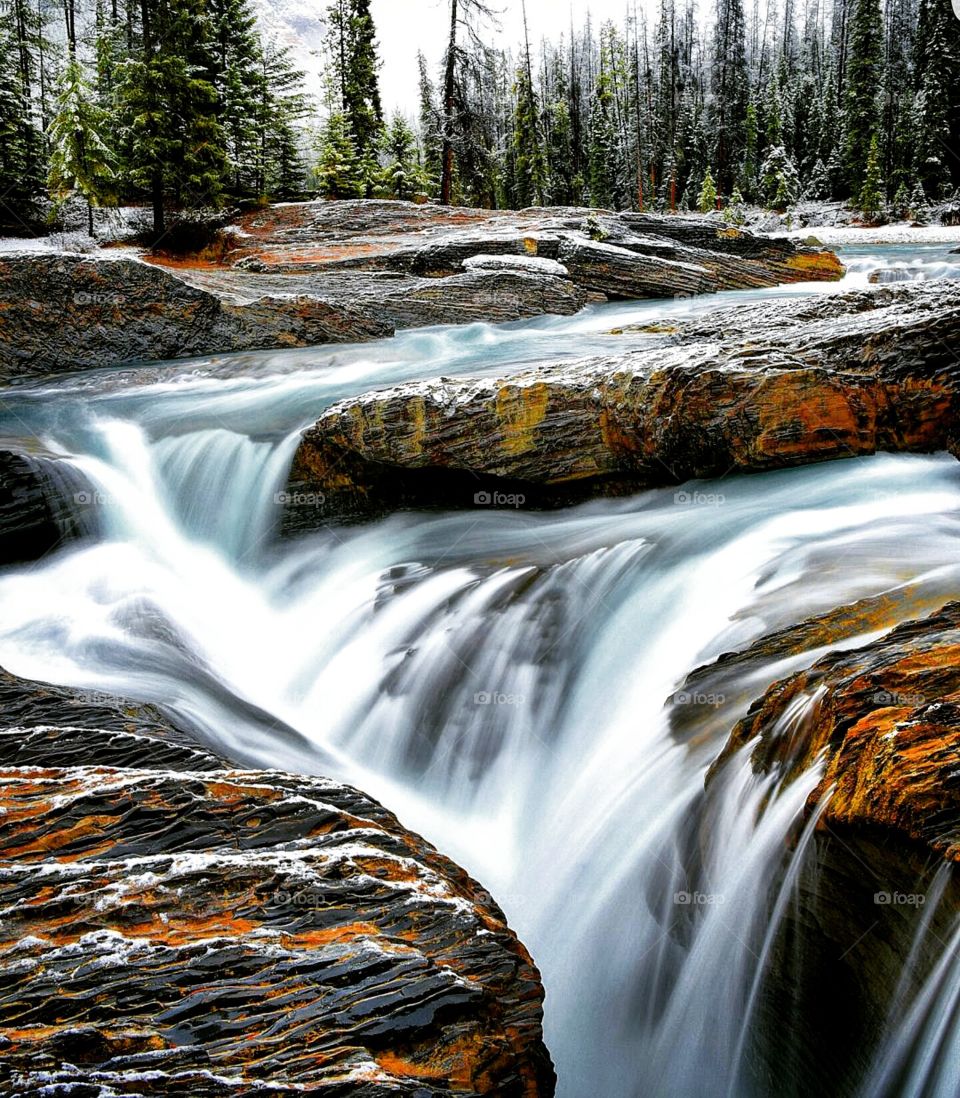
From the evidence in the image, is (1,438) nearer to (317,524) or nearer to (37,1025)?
(317,524)

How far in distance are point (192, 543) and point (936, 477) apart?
654 centimetres

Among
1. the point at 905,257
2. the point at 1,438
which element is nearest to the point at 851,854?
the point at 1,438

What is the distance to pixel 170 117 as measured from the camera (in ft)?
66.5

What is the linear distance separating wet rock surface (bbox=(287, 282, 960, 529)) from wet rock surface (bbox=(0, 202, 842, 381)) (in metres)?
6.19

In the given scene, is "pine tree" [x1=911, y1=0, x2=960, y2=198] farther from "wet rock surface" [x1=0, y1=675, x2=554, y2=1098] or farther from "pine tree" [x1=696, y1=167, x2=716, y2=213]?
"wet rock surface" [x1=0, y1=675, x2=554, y2=1098]

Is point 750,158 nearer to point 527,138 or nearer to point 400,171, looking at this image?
point 527,138

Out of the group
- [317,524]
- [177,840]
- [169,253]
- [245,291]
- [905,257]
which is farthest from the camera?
[905,257]

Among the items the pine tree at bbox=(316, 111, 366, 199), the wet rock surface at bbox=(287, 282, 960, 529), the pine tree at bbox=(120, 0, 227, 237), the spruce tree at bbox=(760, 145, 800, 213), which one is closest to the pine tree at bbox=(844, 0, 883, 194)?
the spruce tree at bbox=(760, 145, 800, 213)

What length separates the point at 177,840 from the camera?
299 centimetres

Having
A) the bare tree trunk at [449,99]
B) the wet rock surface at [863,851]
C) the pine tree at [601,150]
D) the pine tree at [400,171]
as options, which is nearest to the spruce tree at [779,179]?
the pine tree at [601,150]

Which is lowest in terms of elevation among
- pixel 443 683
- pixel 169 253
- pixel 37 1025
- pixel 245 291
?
pixel 443 683

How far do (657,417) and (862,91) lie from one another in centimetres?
5418

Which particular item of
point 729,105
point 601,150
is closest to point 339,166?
point 601,150

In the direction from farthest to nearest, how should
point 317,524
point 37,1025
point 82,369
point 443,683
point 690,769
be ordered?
1. point 82,369
2. point 317,524
3. point 443,683
4. point 690,769
5. point 37,1025
